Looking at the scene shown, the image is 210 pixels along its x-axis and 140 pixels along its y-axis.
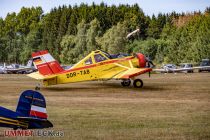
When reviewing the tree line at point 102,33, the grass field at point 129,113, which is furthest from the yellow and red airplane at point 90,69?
the tree line at point 102,33

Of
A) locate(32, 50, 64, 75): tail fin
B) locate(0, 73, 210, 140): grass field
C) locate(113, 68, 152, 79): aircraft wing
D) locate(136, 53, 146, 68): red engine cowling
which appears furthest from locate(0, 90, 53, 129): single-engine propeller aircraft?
locate(136, 53, 146, 68): red engine cowling

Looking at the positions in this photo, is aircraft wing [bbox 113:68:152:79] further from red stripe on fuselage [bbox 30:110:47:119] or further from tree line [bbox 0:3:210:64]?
tree line [bbox 0:3:210:64]

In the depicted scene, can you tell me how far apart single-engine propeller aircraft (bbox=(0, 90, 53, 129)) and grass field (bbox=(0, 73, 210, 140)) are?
0.56m

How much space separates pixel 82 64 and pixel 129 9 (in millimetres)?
94038

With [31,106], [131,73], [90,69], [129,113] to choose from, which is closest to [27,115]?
[31,106]

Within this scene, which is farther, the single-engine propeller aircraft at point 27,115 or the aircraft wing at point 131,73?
the aircraft wing at point 131,73

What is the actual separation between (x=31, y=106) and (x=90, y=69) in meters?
13.5

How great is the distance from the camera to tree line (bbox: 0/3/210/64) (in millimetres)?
76375

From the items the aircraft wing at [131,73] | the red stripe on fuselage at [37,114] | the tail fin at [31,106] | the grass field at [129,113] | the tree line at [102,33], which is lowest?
the grass field at [129,113]

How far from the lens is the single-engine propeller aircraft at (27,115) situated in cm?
916

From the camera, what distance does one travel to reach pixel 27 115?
952 centimetres

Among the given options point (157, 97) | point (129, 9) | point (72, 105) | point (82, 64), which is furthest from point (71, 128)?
point (129, 9)

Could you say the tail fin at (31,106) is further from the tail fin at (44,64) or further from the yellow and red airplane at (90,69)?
the tail fin at (44,64)

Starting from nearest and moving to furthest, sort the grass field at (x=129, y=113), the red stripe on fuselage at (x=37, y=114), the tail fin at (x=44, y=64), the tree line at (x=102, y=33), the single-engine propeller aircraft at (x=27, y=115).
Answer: the single-engine propeller aircraft at (x=27, y=115)
the red stripe on fuselage at (x=37, y=114)
the grass field at (x=129, y=113)
the tail fin at (x=44, y=64)
the tree line at (x=102, y=33)
